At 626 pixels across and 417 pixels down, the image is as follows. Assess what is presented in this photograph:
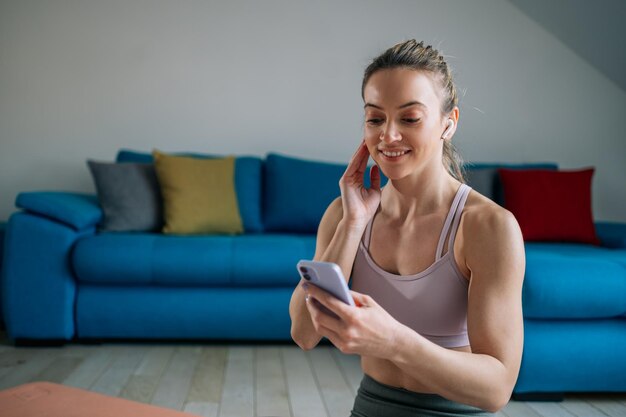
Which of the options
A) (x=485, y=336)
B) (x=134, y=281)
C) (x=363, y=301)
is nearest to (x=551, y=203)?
(x=134, y=281)

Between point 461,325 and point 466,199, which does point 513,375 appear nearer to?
point 461,325

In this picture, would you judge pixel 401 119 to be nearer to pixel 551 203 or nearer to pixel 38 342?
pixel 38 342

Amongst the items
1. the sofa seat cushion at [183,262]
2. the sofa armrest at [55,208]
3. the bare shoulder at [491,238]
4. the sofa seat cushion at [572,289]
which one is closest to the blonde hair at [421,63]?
the bare shoulder at [491,238]

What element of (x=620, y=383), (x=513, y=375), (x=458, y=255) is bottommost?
(x=620, y=383)

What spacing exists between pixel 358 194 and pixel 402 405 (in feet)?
1.35

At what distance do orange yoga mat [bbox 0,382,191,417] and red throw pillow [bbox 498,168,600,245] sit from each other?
9.40ft

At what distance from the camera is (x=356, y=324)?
83cm

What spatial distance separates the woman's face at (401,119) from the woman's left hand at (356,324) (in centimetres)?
35

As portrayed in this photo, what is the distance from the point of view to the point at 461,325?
1.10 meters

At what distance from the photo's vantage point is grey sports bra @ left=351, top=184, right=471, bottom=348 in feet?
3.56

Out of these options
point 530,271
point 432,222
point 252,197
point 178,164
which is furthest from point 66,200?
point 432,222

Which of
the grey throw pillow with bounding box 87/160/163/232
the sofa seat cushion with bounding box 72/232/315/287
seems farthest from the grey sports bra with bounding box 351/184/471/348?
the grey throw pillow with bounding box 87/160/163/232

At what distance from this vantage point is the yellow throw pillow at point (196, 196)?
339cm

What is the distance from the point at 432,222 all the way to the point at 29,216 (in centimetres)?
242
